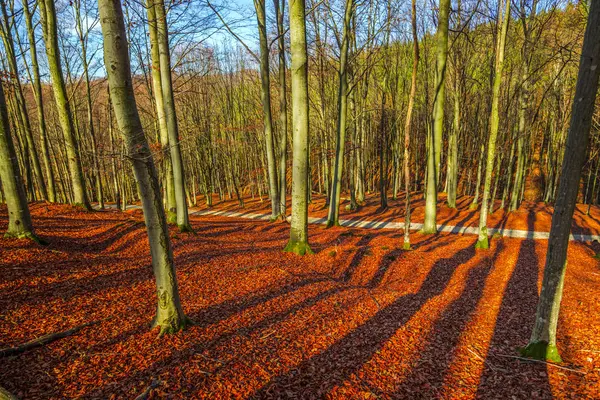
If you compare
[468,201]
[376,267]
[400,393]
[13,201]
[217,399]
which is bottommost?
[468,201]

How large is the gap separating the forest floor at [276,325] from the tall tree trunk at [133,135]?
1.11m

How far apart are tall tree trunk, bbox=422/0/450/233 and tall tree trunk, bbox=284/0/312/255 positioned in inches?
282

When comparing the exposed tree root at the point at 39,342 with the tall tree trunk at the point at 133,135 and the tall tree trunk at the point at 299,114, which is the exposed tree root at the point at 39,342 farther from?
the tall tree trunk at the point at 299,114

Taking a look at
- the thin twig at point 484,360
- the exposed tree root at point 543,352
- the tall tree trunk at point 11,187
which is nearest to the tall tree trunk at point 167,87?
the tall tree trunk at point 11,187

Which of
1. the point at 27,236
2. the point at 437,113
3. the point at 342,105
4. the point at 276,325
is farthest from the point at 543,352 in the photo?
the point at 342,105

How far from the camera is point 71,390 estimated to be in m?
3.12

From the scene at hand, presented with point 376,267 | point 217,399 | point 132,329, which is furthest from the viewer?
point 376,267

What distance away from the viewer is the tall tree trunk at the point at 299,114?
8070mm

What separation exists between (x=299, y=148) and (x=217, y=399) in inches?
254

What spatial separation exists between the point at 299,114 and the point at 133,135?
549 cm

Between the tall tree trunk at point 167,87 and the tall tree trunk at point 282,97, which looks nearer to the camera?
the tall tree trunk at point 167,87

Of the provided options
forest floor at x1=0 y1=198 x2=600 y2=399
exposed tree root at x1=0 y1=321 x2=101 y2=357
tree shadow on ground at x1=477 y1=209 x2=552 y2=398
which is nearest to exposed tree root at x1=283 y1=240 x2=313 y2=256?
forest floor at x1=0 y1=198 x2=600 y2=399

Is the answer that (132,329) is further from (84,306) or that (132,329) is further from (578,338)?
(578,338)

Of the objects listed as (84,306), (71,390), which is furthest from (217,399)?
(84,306)
